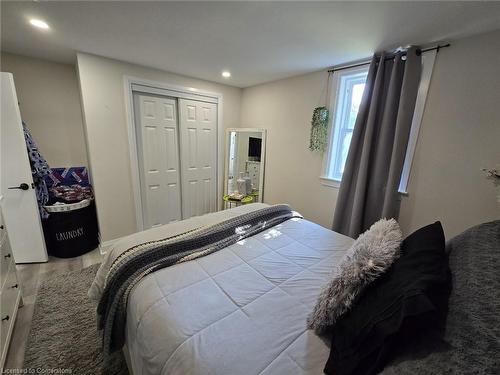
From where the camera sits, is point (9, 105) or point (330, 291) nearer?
point (330, 291)

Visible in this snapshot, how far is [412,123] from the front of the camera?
1963 millimetres

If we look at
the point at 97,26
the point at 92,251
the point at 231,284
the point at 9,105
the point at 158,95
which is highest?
the point at 97,26

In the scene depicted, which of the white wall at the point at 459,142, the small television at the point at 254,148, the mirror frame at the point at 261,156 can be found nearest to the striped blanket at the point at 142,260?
the white wall at the point at 459,142

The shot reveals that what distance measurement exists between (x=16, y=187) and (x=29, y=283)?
949mm

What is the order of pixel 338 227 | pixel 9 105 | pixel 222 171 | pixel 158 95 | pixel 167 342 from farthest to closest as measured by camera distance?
pixel 222 171, pixel 158 95, pixel 338 227, pixel 9 105, pixel 167 342

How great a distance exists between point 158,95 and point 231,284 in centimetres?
270

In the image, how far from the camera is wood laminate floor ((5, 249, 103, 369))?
138 cm

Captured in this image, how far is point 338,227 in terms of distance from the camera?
2.47 meters


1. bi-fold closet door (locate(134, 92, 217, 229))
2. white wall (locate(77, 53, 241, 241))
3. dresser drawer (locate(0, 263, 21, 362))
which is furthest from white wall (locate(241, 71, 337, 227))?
dresser drawer (locate(0, 263, 21, 362))

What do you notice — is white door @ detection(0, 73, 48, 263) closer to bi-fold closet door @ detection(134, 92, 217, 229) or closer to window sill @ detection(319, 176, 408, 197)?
bi-fold closet door @ detection(134, 92, 217, 229)

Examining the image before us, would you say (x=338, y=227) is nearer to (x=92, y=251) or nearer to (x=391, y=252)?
(x=391, y=252)

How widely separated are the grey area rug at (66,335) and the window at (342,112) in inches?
106

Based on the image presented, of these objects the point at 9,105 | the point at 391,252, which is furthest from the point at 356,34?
the point at 9,105

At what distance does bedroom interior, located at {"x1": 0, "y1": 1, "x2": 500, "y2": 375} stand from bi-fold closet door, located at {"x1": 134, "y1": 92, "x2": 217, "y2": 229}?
0.03m
